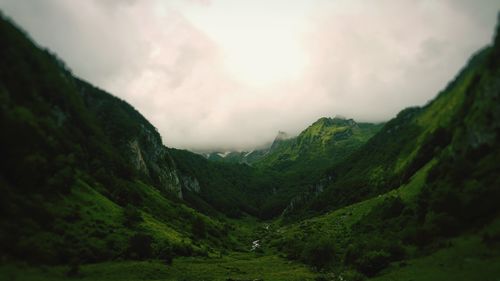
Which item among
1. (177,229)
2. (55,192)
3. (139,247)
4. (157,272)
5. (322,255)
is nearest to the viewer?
(157,272)

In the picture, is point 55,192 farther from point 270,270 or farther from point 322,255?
point 322,255

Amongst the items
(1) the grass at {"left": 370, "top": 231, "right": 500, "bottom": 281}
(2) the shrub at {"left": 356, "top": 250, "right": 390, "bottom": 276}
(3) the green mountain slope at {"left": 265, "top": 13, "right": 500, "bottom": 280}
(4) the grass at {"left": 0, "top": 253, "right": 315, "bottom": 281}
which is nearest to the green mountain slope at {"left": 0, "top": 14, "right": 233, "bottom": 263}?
(4) the grass at {"left": 0, "top": 253, "right": 315, "bottom": 281}

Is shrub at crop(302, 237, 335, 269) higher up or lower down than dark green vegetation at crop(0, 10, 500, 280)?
lower down

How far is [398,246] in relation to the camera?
8456cm

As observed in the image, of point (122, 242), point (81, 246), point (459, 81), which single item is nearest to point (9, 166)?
point (81, 246)

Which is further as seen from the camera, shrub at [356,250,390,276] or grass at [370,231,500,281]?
shrub at [356,250,390,276]

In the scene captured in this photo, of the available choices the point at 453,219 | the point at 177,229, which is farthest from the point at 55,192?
the point at 453,219

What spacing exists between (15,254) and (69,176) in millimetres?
52348

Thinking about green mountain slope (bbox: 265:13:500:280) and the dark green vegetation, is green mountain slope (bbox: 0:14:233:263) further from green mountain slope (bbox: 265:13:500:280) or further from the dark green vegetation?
green mountain slope (bbox: 265:13:500:280)

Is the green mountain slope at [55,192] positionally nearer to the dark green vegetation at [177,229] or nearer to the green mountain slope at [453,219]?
the dark green vegetation at [177,229]

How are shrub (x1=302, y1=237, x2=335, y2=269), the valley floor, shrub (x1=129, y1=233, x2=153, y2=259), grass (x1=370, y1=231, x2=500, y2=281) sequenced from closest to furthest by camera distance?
grass (x1=370, y1=231, x2=500, y2=281) < the valley floor < shrub (x1=129, y1=233, x2=153, y2=259) < shrub (x1=302, y1=237, x2=335, y2=269)

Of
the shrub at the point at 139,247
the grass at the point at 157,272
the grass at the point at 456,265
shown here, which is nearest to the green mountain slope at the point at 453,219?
the grass at the point at 456,265

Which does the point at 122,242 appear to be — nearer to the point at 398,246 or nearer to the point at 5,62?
the point at 5,62

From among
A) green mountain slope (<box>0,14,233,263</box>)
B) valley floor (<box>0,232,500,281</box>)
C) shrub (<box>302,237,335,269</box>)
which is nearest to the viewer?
valley floor (<box>0,232,500,281</box>)
